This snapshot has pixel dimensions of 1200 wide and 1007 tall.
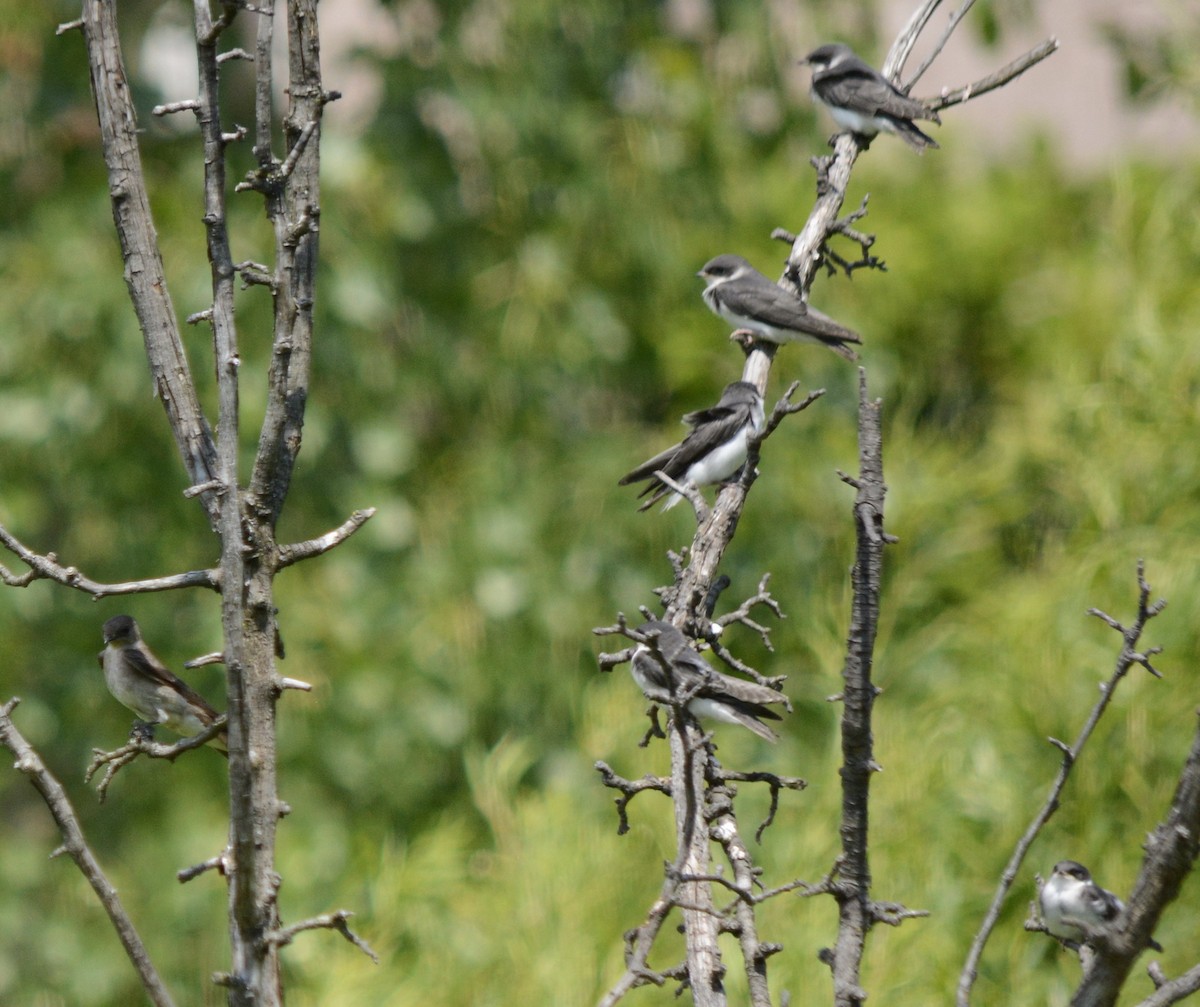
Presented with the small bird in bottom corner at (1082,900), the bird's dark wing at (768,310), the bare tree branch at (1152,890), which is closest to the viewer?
the bare tree branch at (1152,890)

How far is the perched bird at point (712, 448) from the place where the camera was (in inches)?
166

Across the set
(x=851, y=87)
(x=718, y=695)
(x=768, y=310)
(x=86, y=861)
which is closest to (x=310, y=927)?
(x=86, y=861)

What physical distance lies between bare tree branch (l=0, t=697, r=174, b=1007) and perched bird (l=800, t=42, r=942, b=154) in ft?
A: 9.00

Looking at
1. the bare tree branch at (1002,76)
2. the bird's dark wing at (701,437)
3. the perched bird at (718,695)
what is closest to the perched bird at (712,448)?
the bird's dark wing at (701,437)

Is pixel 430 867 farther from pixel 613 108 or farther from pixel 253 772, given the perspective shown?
pixel 613 108

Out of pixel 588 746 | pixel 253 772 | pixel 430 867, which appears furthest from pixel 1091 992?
pixel 588 746

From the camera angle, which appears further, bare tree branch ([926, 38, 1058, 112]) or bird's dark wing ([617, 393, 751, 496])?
bird's dark wing ([617, 393, 751, 496])

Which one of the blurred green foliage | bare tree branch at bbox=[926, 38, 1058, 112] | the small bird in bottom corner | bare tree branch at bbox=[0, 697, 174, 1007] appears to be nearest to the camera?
bare tree branch at bbox=[0, 697, 174, 1007]

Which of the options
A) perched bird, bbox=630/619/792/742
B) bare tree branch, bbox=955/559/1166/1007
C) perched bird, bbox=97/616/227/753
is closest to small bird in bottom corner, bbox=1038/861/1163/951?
perched bird, bbox=630/619/792/742

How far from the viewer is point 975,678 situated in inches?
224

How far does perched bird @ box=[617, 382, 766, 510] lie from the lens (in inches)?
166

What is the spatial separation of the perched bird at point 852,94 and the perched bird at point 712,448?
2.90 feet

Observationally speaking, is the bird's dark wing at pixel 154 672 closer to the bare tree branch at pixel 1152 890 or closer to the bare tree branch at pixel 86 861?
the bare tree branch at pixel 86 861

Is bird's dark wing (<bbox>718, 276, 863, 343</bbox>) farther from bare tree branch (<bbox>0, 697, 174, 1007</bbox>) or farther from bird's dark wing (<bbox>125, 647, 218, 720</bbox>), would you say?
bare tree branch (<bbox>0, 697, 174, 1007</bbox>)
